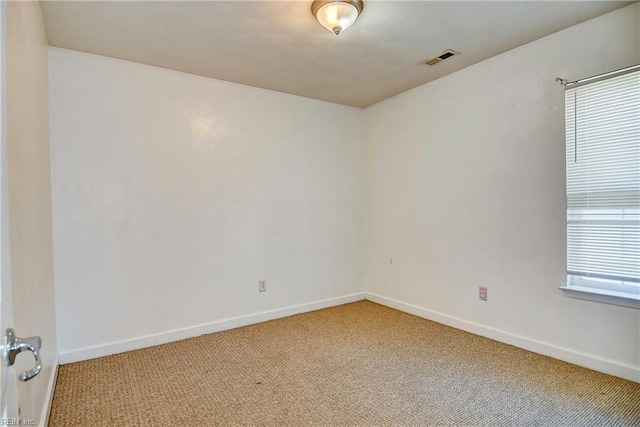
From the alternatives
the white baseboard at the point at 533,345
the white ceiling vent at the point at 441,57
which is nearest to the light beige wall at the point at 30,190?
the white ceiling vent at the point at 441,57

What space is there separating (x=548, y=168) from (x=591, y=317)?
1102mm

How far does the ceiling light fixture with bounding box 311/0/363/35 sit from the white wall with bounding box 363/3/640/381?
1.52 m

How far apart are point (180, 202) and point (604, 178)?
3.29m

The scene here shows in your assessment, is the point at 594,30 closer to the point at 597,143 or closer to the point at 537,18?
the point at 537,18

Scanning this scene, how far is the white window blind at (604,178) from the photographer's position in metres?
2.18

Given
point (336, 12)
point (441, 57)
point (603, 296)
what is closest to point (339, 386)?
point (603, 296)

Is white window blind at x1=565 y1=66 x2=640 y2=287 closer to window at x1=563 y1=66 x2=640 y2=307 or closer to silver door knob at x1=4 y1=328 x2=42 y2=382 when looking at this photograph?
window at x1=563 y1=66 x2=640 y2=307

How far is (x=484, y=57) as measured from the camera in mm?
2898

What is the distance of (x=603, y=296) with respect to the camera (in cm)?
229

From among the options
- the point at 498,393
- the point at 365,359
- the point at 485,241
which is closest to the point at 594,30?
the point at 485,241

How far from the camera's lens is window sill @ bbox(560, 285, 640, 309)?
Result: 2.18 m

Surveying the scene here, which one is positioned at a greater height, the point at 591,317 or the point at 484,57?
the point at 484,57

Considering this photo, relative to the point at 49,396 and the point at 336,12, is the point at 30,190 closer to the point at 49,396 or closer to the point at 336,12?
the point at 49,396

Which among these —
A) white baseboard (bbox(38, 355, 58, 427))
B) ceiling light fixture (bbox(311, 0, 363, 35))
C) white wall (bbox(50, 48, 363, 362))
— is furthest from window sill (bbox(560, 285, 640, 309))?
white baseboard (bbox(38, 355, 58, 427))
